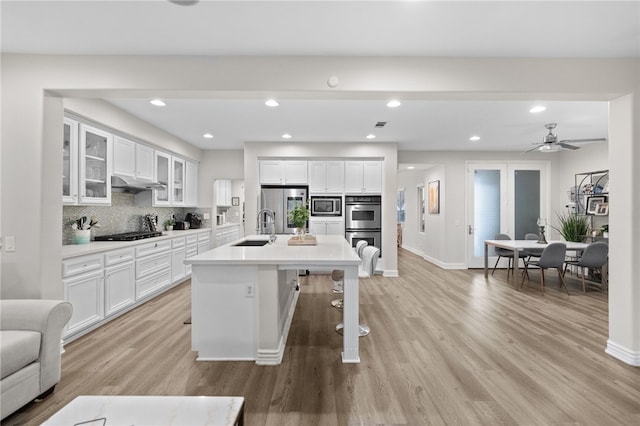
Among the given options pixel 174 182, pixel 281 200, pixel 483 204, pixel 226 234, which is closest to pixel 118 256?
pixel 174 182

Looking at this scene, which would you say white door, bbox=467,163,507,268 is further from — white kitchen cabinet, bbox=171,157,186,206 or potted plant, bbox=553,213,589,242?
white kitchen cabinet, bbox=171,157,186,206

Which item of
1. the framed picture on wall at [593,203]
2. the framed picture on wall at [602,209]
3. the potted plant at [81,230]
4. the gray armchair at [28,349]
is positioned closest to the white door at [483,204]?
the framed picture on wall at [593,203]

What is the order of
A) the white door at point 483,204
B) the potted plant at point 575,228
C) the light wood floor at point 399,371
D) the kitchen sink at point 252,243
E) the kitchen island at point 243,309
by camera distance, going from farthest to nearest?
the white door at point 483,204 < the potted plant at point 575,228 < the kitchen sink at point 252,243 < the kitchen island at point 243,309 < the light wood floor at point 399,371

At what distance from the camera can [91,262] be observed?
318 centimetres

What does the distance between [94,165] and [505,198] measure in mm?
7516

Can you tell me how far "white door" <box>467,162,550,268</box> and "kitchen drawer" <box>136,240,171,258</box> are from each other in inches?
236

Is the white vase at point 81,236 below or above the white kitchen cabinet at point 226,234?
above

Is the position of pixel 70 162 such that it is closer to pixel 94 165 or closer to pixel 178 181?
pixel 94 165

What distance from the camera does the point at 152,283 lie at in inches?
170

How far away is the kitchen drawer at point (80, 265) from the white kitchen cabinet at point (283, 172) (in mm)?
3284

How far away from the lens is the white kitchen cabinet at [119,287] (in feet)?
11.2

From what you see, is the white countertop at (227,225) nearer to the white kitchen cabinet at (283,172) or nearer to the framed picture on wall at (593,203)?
the white kitchen cabinet at (283,172)

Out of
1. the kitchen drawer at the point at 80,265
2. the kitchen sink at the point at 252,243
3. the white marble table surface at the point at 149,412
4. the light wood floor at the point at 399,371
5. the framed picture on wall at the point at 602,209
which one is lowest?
the light wood floor at the point at 399,371

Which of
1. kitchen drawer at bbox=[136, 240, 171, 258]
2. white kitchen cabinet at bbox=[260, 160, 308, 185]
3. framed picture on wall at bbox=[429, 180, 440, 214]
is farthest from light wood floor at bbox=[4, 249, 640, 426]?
framed picture on wall at bbox=[429, 180, 440, 214]
